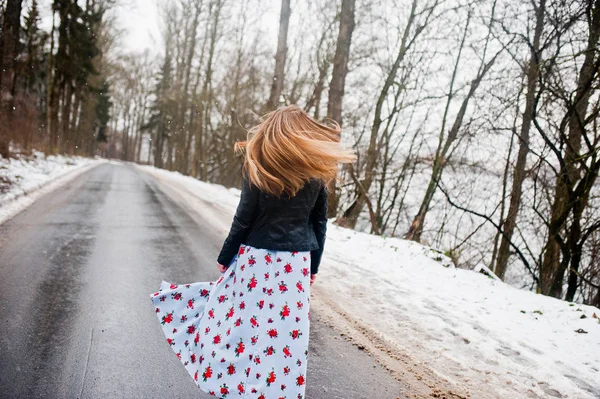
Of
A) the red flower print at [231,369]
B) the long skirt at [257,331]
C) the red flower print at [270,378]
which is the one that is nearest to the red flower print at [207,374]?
the long skirt at [257,331]

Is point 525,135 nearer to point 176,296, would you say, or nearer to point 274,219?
point 274,219

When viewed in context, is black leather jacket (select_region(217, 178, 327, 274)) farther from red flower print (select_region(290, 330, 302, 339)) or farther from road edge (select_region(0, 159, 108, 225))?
road edge (select_region(0, 159, 108, 225))

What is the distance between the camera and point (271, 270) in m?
Result: 2.09

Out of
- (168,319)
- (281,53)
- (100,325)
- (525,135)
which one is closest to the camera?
(168,319)

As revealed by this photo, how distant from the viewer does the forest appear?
672cm

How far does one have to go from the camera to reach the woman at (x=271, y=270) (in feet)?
6.50

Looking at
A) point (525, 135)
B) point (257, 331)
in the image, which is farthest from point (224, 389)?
point (525, 135)

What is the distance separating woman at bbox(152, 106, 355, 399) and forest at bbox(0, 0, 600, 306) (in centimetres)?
52

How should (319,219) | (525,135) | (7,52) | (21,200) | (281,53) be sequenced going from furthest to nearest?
(281,53) → (7,52) → (525,135) → (21,200) → (319,219)

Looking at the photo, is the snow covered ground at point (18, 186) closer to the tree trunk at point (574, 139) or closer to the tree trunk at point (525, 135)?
the tree trunk at point (574, 139)

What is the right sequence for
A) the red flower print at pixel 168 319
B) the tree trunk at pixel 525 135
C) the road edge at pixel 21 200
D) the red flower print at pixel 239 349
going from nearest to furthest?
the red flower print at pixel 239 349 → the red flower print at pixel 168 319 → the road edge at pixel 21 200 → the tree trunk at pixel 525 135

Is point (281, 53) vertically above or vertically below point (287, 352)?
above

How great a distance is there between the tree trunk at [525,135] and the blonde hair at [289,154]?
6289 millimetres

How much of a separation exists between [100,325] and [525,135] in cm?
980
